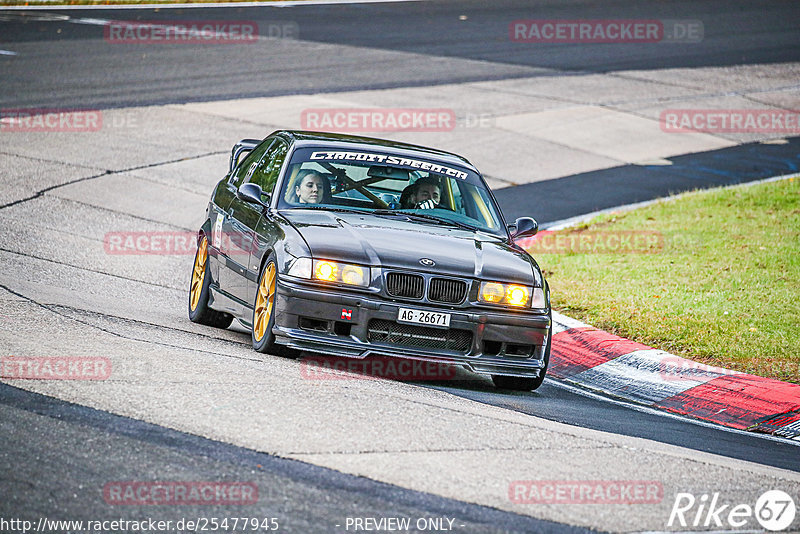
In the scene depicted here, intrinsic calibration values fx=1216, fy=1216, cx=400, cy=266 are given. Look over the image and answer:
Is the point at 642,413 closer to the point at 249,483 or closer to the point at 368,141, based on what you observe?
the point at 368,141

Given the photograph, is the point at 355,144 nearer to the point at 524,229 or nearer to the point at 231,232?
the point at 231,232

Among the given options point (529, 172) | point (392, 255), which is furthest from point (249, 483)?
point (529, 172)

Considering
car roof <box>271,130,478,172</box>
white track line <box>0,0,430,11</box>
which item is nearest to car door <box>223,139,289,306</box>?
car roof <box>271,130,478,172</box>

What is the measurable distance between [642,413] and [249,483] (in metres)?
4.02

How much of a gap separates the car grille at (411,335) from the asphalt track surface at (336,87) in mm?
380

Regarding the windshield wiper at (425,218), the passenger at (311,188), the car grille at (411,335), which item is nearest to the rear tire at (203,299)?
the passenger at (311,188)

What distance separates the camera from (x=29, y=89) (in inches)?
856

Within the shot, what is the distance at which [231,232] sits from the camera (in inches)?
376

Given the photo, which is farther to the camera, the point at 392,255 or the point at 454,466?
the point at 392,255

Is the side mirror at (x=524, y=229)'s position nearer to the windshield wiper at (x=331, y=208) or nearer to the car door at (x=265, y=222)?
the windshield wiper at (x=331, y=208)

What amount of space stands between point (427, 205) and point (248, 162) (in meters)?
1.93

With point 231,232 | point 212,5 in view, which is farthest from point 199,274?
point 212,5

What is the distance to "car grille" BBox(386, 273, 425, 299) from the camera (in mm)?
7962

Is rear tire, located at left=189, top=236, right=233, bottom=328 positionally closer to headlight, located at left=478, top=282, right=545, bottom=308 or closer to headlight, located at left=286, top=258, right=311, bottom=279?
headlight, located at left=286, top=258, right=311, bottom=279
